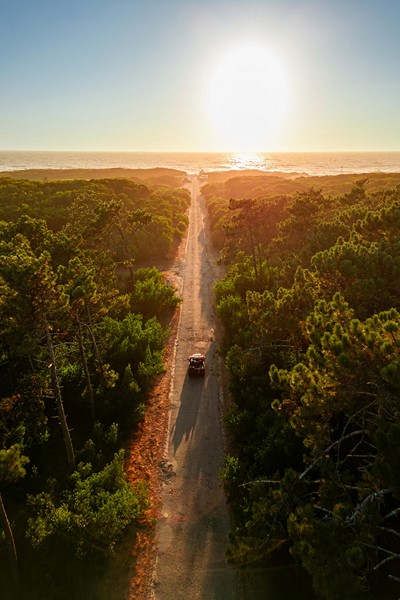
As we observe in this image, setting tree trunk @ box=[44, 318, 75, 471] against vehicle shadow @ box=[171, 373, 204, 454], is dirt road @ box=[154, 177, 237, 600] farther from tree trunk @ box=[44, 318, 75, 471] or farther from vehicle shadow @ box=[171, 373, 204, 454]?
tree trunk @ box=[44, 318, 75, 471]

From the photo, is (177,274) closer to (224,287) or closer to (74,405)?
(224,287)

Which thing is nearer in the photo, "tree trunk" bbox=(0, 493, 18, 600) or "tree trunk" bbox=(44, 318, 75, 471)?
"tree trunk" bbox=(0, 493, 18, 600)

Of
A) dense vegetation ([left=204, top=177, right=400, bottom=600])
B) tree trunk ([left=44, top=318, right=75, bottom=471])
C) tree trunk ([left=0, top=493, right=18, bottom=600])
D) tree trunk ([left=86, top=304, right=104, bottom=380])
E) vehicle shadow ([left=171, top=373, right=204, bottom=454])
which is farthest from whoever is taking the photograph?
vehicle shadow ([left=171, top=373, right=204, bottom=454])

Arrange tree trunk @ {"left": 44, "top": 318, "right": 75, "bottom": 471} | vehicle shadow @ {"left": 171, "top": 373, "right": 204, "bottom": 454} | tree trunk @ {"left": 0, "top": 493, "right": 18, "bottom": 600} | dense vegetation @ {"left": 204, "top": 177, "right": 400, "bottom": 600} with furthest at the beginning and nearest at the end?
vehicle shadow @ {"left": 171, "top": 373, "right": 204, "bottom": 454}, tree trunk @ {"left": 44, "top": 318, "right": 75, "bottom": 471}, tree trunk @ {"left": 0, "top": 493, "right": 18, "bottom": 600}, dense vegetation @ {"left": 204, "top": 177, "right": 400, "bottom": 600}

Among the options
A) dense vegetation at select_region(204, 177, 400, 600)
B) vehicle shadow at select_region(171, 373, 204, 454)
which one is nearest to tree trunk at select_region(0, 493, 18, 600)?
dense vegetation at select_region(204, 177, 400, 600)

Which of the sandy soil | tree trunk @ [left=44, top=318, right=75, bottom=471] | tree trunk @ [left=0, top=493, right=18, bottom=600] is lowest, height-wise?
the sandy soil

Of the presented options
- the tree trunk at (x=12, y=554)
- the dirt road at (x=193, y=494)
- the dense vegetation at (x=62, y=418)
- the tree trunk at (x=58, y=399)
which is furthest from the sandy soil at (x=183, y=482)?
the tree trunk at (x=12, y=554)

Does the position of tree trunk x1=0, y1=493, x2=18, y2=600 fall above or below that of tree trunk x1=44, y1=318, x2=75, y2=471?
below

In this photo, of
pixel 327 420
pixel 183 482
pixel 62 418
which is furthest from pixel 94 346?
pixel 327 420
